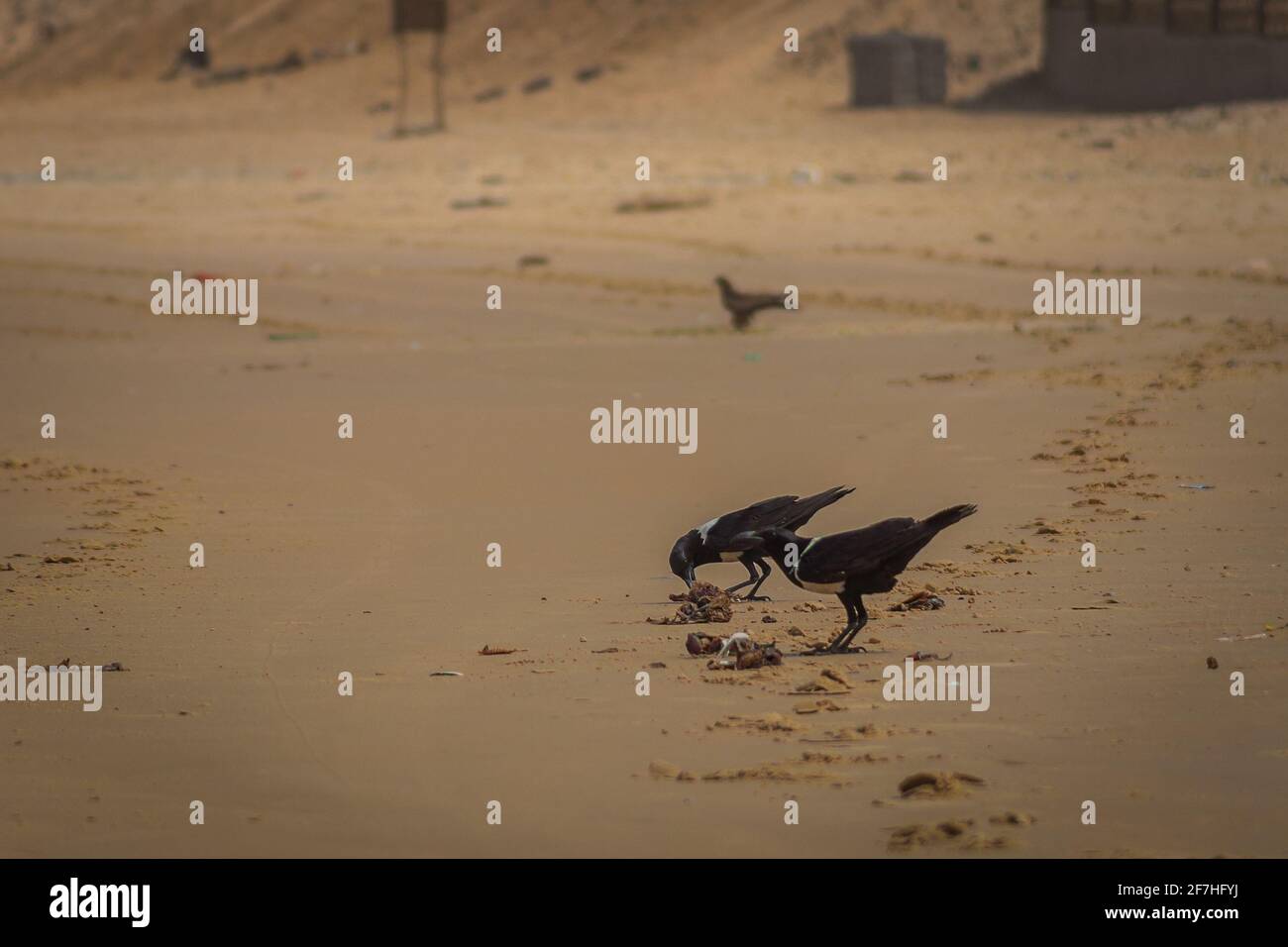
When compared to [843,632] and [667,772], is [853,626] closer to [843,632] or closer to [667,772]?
[843,632]

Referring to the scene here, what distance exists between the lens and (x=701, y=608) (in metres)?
7.88

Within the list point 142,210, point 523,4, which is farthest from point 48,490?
point 523,4

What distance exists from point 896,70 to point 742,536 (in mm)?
28029

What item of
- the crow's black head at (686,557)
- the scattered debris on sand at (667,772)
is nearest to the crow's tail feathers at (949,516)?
the scattered debris on sand at (667,772)

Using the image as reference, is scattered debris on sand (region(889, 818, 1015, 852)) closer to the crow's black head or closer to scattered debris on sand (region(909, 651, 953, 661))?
scattered debris on sand (region(909, 651, 953, 661))

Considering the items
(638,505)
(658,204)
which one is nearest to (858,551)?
(638,505)

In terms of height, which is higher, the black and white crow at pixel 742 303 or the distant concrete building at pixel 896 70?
the distant concrete building at pixel 896 70

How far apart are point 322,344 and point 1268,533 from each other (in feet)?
29.4

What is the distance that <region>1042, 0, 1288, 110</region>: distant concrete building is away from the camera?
29516 millimetres

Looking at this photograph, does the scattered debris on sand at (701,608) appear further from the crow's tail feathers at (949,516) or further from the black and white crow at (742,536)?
the crow's tail feathers at (949,516)

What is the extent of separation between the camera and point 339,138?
36219mm

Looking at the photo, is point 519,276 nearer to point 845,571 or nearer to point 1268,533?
point 1268,533

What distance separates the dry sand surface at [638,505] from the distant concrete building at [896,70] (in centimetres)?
841

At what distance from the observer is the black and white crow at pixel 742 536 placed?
26.1 ft
